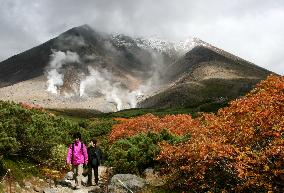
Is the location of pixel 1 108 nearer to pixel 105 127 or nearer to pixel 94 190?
pixel 94 190

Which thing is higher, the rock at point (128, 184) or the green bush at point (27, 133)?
the green bush at point (27, 133)

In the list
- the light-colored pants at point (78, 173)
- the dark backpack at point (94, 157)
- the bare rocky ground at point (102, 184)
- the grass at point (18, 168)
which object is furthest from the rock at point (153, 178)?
the grass at point (18, 168)

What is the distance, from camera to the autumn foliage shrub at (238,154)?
563 inches

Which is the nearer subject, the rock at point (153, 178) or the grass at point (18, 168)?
the rock at point (153, 178)

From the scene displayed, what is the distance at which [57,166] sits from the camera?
2695 centimetres

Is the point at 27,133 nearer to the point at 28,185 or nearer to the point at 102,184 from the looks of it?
the point at 28,185

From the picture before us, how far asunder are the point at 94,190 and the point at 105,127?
1018 inches

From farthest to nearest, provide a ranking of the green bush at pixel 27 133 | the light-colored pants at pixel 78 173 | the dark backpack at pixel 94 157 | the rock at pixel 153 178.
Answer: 1. the green bush at pixel 27 133
2. the dark backpack at pixel 94 157
3. the light-colored pants at pixel 78 173
4. the rock at pixel 153 178

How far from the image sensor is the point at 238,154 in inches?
612

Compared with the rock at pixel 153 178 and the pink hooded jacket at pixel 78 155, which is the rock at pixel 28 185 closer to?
the pink hooded jacket at pixel 78 155

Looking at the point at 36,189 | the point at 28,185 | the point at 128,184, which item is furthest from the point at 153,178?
the point at 28,185

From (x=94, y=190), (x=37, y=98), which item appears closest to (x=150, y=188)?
Answer: (x=94, y=190)

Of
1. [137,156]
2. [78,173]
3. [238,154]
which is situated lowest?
[78,173]

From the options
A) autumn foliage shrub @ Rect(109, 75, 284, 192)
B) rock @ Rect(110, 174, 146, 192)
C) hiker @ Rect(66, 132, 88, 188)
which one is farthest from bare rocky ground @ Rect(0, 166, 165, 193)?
hiker @ Rect(66, 132, 88, 188)
